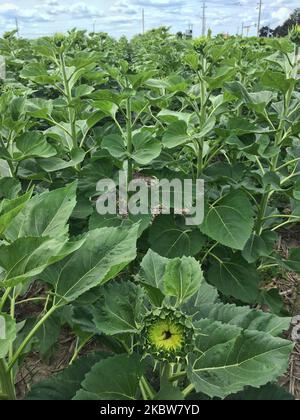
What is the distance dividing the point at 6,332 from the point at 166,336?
31cm

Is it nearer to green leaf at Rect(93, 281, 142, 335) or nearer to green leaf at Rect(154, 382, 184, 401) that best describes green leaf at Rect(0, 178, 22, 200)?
green leaf at Rect(93, 281, 142, 335)

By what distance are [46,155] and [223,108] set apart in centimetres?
72

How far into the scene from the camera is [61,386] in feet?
3.63

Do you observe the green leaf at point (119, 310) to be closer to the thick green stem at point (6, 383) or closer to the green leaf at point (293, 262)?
the thick green stem at point (6, 383)

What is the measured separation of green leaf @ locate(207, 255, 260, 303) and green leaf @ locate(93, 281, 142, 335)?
2.62 feet

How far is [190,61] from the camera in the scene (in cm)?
178

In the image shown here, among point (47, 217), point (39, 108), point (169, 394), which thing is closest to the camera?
point (169, 394)

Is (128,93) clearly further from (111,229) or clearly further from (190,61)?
(111,229)

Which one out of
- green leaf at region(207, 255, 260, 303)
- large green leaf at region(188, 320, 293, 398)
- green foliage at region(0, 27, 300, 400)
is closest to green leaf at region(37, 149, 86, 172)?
green foliage at region(0, 27, 300, 400)

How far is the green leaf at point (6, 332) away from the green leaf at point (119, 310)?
0.19 m

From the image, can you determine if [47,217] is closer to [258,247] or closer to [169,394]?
[169,394]

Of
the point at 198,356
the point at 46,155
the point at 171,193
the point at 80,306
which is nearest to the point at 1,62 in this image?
the point at 46,155

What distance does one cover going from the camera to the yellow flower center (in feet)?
2.88

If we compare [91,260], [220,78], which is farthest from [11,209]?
[220,78]
